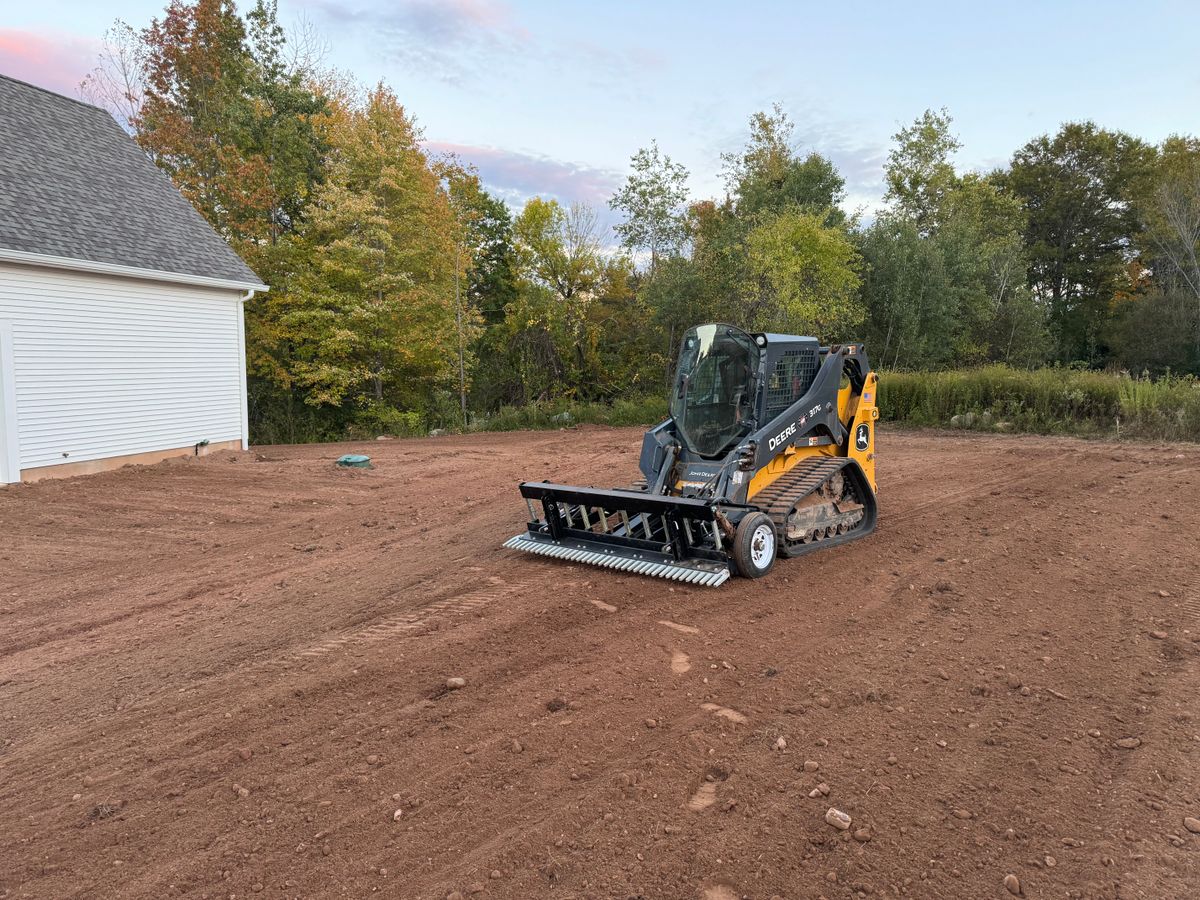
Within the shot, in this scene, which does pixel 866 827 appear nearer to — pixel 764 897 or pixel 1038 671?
pixel 764 897

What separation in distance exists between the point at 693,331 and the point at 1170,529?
18.1ft

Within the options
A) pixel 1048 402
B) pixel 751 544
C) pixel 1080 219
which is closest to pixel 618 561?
pixel 751 544

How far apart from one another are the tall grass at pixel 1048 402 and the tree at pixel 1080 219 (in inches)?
936

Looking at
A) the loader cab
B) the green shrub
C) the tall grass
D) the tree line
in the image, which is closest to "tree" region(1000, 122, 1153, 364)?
the tree line

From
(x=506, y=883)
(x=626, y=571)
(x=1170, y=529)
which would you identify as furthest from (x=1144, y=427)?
(x=506, y=883)

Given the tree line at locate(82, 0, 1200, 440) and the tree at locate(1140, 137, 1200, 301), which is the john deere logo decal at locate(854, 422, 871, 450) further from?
the tree at locate(1140, 137, 1200, 301)

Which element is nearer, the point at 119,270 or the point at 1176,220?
the point at 119,270

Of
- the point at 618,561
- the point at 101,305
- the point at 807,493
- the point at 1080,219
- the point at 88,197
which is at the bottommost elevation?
the point at 618,561

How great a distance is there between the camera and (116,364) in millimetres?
12383

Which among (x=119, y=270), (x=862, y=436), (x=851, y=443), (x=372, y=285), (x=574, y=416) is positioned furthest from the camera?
(x=574, y=416)

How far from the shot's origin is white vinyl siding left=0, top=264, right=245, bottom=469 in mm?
11102

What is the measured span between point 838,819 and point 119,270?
13.2 m

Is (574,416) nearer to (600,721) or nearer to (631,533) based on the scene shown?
(631,533)

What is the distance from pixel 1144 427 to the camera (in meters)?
15.3
